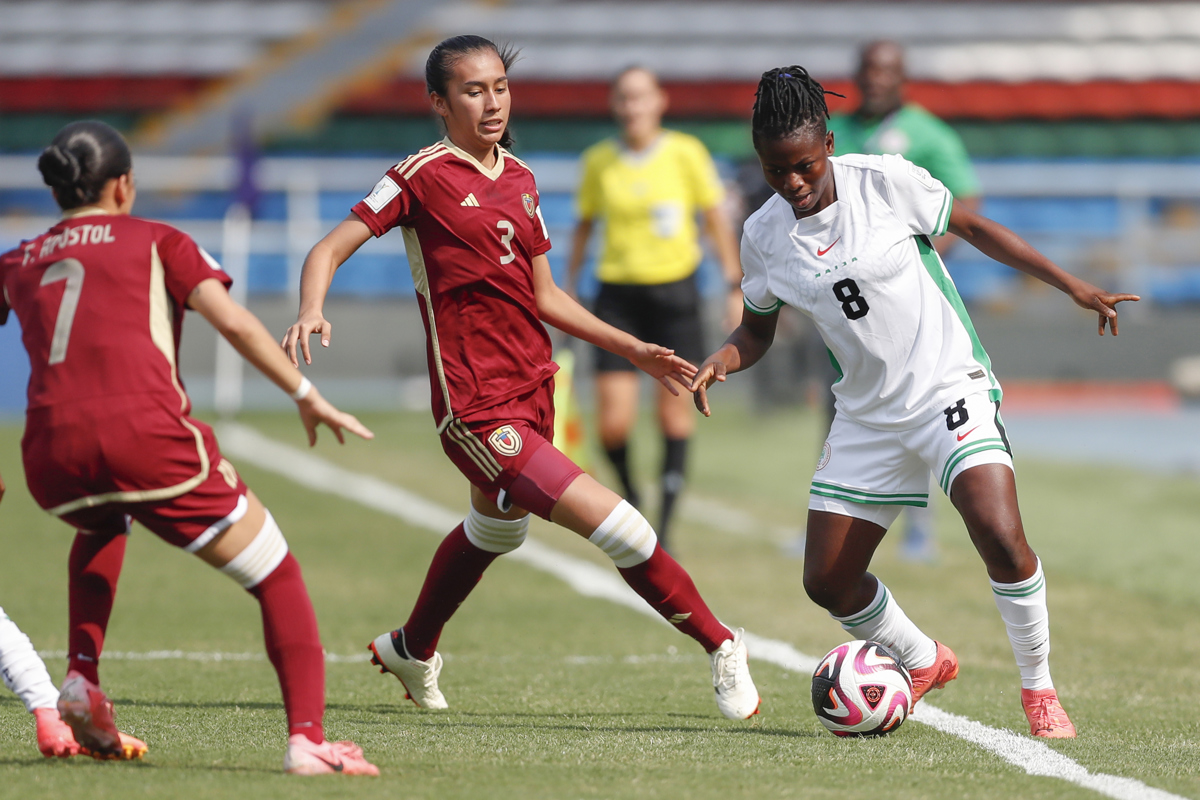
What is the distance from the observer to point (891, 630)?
4.77 metres

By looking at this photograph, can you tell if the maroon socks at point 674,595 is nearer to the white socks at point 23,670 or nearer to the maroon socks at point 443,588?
the maroon socks at point 443,588

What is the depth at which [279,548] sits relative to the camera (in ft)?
12.4

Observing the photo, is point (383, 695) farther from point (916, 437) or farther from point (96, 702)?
point (916, 437)

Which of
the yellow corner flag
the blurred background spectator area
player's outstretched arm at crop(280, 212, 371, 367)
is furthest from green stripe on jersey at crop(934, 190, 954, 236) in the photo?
the blurred background spectator area

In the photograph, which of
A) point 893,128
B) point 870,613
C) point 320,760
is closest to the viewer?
point 320,760

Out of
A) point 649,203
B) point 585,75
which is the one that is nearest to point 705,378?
point 649,203

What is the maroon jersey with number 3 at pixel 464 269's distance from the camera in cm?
455

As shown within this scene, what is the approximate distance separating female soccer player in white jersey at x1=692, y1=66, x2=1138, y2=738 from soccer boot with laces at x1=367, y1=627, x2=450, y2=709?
48.3 inches

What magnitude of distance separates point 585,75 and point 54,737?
19.7m

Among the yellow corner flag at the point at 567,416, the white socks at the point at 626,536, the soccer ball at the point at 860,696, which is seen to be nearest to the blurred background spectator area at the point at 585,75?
the yellow corner flag at the point at 567,416

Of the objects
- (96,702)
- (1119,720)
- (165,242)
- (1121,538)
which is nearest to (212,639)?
(96,702)

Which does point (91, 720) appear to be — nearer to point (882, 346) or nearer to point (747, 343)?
point (747, 343)

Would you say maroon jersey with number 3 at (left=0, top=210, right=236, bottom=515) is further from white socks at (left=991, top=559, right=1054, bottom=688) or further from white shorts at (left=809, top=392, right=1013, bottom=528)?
white socks at (left=991, top=559, right=1054, bottom=688)

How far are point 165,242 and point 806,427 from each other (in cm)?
1155
